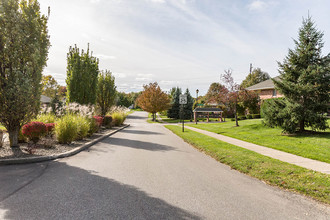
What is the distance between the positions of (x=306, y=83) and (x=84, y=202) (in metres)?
13.3

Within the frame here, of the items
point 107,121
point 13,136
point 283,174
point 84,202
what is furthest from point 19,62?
point 107,121

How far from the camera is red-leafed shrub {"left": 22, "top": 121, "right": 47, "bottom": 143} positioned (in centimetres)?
857

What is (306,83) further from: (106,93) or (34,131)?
(106,93)

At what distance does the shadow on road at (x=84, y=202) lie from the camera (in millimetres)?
3262

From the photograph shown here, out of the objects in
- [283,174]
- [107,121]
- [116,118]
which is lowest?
[283,174]

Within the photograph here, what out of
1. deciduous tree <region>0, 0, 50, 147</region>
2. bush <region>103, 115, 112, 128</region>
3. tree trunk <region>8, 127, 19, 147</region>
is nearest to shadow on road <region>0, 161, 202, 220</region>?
deciduous tree <region>0, 0, 50, 147</region>

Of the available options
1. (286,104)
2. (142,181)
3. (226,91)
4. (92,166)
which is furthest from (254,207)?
(226,91)

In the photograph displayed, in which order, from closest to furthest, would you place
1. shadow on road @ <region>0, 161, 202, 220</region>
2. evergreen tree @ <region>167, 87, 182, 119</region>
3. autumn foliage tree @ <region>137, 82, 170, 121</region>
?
shadow on road @ <region>0, 161, 202, 220</region> → autumn foliage tree @ <region>137, 82, 170, 121</region> → evergreen tree @ <region>167, 87, 182, 119</region>

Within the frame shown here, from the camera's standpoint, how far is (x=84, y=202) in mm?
3713

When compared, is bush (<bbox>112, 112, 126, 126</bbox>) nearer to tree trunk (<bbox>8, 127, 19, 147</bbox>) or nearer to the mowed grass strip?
tree trunk (<bbox>8, 127, 19, 147</bbox>)

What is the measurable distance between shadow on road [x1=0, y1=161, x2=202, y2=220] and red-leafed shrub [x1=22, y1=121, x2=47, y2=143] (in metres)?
4.71

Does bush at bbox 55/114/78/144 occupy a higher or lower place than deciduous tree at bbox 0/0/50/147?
lower

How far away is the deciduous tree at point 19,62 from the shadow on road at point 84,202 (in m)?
4.09

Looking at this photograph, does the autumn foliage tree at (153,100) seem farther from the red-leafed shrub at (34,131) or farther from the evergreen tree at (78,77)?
the red-leafed shrub at (34,131)
